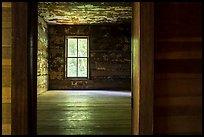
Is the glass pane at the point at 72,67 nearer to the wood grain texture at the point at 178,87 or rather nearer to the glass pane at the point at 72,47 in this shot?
the glass pane at the point at 72,47

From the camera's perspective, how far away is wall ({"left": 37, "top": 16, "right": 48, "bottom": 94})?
852cm

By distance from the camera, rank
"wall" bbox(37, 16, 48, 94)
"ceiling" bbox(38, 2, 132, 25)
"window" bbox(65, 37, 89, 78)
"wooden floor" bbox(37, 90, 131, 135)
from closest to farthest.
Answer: "wooden floor" bbox(37, 90, 131, 135) → "ceiling" bbox(38, 2, 132, 25) → "wall" bbox(37, 16, 48, 94) → "window" bbox(65, 37, 89, 78)

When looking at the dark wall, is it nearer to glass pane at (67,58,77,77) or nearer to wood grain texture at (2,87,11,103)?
glass pane at (67,58,77,77)

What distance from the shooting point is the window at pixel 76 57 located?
10.3 meters

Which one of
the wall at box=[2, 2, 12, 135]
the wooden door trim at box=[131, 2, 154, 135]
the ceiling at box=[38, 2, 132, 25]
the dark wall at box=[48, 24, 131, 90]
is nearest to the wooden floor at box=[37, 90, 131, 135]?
the wall at box=[2, 2, 12, 135]

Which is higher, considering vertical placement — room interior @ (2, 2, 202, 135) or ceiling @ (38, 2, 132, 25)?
ceiling @ (38, 2, 132, 25)

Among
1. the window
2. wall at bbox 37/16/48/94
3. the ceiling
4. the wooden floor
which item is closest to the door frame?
the wooden floor

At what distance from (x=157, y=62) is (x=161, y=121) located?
1.28 feet

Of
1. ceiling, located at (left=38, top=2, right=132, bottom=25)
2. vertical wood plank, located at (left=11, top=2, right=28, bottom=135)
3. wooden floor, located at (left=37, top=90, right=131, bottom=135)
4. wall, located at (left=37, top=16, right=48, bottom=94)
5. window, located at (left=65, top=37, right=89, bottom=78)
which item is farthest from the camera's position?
window, located at (left=65, top=37, right=89, bottom=78)

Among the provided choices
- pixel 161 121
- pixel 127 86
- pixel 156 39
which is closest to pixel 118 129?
pixel 161 121

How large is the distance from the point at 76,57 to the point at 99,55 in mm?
857

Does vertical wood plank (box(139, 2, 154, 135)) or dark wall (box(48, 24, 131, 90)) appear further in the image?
dark wall (box(48, 24, 131, 90))

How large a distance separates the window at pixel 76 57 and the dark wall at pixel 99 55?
0.54ft

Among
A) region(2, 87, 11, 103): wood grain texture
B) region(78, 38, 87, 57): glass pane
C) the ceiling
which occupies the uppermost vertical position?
the ceiling
